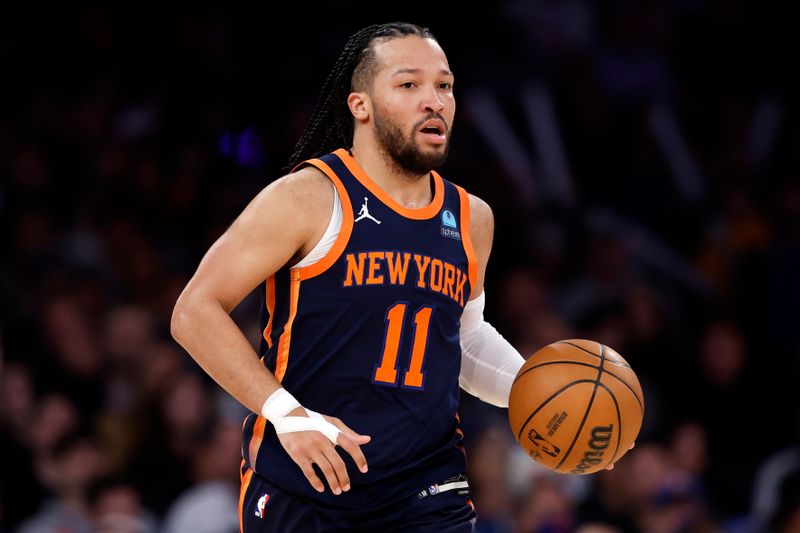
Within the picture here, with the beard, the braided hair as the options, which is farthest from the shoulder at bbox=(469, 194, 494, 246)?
the braided hair

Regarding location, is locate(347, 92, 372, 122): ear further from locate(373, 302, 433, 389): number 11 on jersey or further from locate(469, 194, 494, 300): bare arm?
locate(373, 302, 433, 389): number 11 on jersey

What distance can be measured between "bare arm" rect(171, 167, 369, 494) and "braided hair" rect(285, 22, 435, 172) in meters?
0.50

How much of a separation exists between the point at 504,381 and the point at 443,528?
654mm

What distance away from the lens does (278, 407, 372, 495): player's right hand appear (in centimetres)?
343

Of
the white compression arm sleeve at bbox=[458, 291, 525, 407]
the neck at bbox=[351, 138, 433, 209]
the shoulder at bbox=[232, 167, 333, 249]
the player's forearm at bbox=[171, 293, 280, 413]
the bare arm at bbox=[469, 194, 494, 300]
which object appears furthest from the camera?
the white compression arm sleeve at bbox=[458, 291, 525, 407]

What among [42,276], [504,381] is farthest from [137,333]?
[504,381]

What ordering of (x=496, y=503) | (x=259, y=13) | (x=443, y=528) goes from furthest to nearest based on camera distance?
(x=259, y=13) < (x=496, y=503) < (x=443, y=528)

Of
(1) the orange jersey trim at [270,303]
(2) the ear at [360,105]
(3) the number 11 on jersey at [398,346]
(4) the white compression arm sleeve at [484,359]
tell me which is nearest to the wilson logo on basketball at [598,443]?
(4) the white compression arm sleeve at [484,359]

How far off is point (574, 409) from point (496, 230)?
4785 mm

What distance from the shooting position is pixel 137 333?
7926 mm

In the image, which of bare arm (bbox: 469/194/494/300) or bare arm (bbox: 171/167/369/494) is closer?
bare arm (bbox: 171/167/369/494)

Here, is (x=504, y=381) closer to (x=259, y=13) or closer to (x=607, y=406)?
(x=607, y=406)

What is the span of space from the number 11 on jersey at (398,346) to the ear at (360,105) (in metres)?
0.66

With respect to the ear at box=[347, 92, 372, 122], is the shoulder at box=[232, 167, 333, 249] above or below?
below
